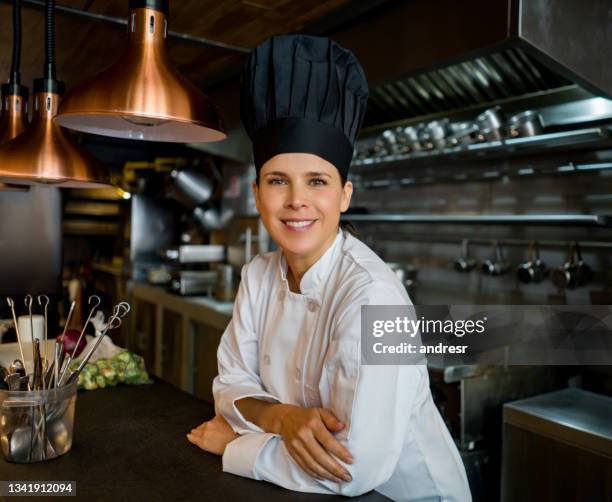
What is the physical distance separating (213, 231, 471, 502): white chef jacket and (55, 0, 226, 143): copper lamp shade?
488 mm

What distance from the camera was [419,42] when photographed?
243 cm

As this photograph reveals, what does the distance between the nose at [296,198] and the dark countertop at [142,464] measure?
0.63 m

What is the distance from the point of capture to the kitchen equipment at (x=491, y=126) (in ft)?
9.77

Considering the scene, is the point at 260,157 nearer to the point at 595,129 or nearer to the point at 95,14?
the point at 95,14

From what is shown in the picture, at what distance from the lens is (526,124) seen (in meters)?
2.88

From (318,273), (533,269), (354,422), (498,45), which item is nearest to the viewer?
(354,422)

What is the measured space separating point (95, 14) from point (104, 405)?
6.02 feet

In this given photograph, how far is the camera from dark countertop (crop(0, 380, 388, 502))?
1.18 meters

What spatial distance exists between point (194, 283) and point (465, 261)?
8.08 feet

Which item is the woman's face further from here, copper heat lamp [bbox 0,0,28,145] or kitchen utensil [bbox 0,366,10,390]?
copper heat lamp [bbox 0,0,28,145]

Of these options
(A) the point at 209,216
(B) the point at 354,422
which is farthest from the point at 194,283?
(B) the point at 354,422

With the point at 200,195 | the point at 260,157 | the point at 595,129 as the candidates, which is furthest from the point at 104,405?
the point at 200,195

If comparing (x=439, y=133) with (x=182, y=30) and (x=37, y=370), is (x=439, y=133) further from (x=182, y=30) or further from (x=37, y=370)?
(x=37, y=370)

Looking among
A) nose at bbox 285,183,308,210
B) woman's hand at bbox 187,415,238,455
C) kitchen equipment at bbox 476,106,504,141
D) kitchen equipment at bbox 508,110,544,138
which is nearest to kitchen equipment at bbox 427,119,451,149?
kitchen equipment at bbox 476,106,504,141
